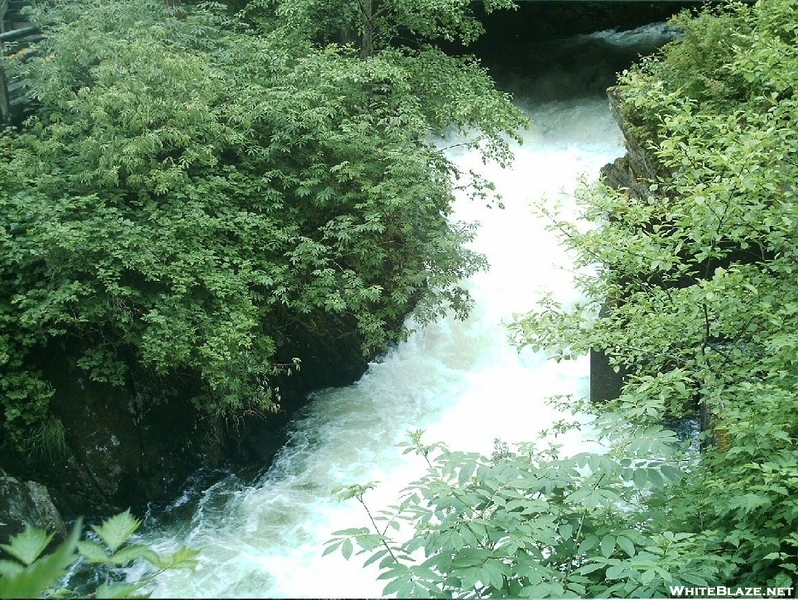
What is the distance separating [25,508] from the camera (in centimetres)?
678

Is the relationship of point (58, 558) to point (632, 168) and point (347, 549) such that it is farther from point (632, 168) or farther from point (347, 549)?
point (632, 168)

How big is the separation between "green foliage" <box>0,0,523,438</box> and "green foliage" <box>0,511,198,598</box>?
18.0 feet

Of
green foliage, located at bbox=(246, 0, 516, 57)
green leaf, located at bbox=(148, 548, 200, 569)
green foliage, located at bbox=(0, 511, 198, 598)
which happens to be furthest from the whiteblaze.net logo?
green foliage, located at bbox=(246, 0, 516, 57)

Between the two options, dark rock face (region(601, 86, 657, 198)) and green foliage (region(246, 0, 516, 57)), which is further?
green foliage (region(246, 0, 516, 57))

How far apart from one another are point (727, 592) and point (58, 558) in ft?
9.87

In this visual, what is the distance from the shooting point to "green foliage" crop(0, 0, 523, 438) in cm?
725

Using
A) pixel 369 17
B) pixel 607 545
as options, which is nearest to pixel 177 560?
pixel 607 545

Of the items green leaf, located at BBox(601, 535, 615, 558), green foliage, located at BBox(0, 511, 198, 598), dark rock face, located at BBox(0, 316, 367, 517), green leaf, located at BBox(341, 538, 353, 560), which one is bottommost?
dark rock face, located at BBox(0, 316, 367, 517)

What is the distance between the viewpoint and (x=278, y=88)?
9188mm

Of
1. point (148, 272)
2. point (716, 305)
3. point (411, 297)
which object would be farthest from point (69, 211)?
point (716, 305)

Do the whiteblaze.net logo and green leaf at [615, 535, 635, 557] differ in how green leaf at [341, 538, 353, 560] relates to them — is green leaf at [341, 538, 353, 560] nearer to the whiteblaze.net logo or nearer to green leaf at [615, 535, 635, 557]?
green leaf at [615, 535, 635, 557]

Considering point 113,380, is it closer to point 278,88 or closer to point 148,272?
point 148,272

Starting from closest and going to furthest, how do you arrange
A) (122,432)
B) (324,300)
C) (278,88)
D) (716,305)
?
(716,305), (122,432), (324,300), (278,88)

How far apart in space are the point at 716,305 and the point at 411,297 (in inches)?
217
